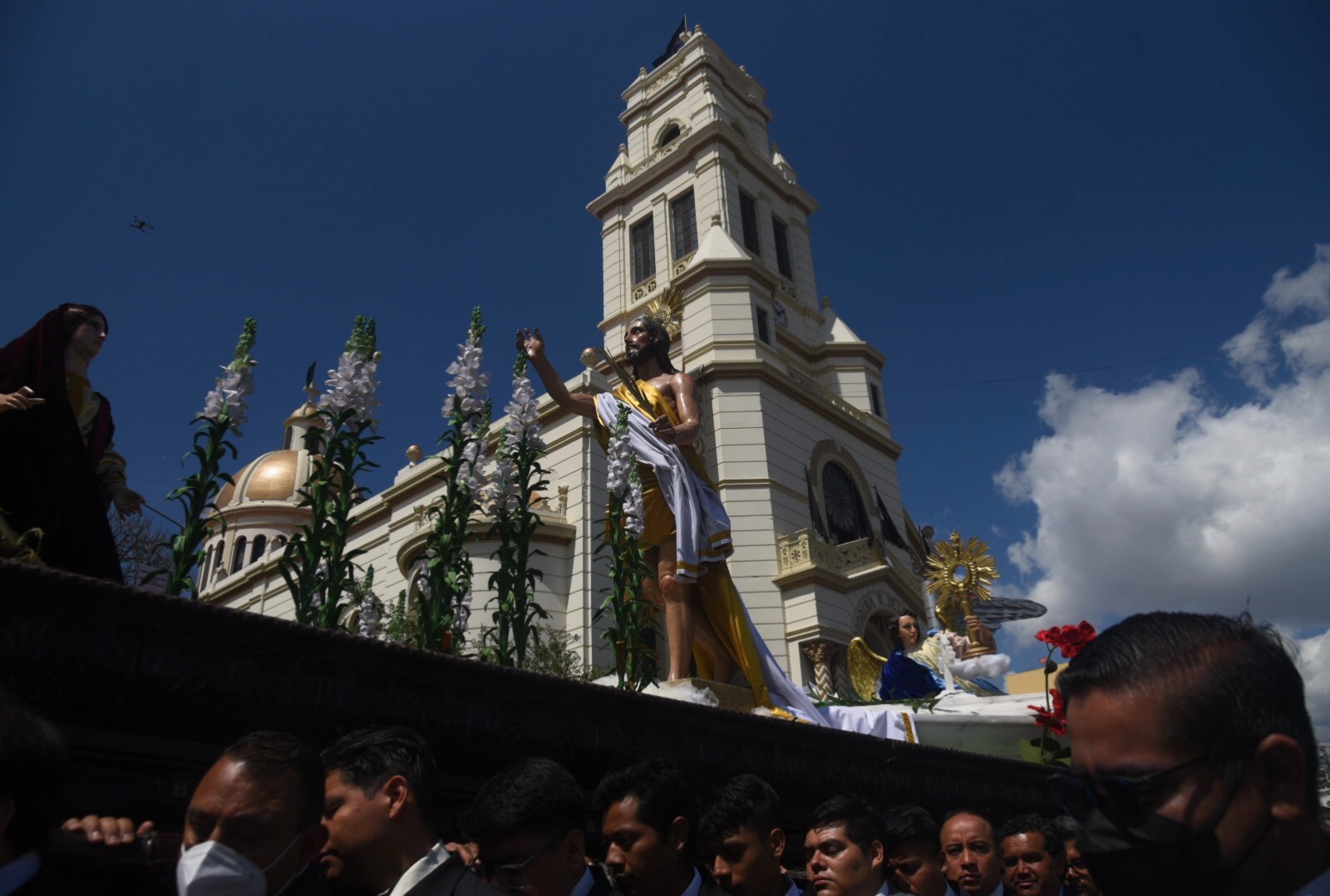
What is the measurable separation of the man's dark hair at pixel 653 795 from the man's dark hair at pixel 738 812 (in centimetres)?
22

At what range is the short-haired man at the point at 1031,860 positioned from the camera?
4301 mm

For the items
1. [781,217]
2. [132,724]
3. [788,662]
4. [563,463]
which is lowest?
[132,724]

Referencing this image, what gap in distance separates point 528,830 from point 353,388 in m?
2.72

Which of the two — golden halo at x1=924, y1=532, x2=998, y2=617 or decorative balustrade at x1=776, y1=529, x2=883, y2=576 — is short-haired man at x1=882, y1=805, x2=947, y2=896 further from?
decorative balustrade at x1=776, y1=529, x2=883, y2=576

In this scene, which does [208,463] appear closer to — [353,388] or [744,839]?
[353,388]

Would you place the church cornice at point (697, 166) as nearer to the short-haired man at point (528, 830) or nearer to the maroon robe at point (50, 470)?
the maroon robe at point (50, 470)

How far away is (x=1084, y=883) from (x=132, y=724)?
4602 mm

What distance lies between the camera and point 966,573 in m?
10.6

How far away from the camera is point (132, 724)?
234cm

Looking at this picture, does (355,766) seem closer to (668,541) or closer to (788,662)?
(668,541)

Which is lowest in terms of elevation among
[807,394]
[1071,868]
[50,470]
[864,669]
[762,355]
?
[1071,868]

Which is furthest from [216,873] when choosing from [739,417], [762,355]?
[762,355]

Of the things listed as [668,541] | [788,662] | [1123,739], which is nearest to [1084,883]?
[668,541]

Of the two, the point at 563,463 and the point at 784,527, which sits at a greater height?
the point at 563,463
